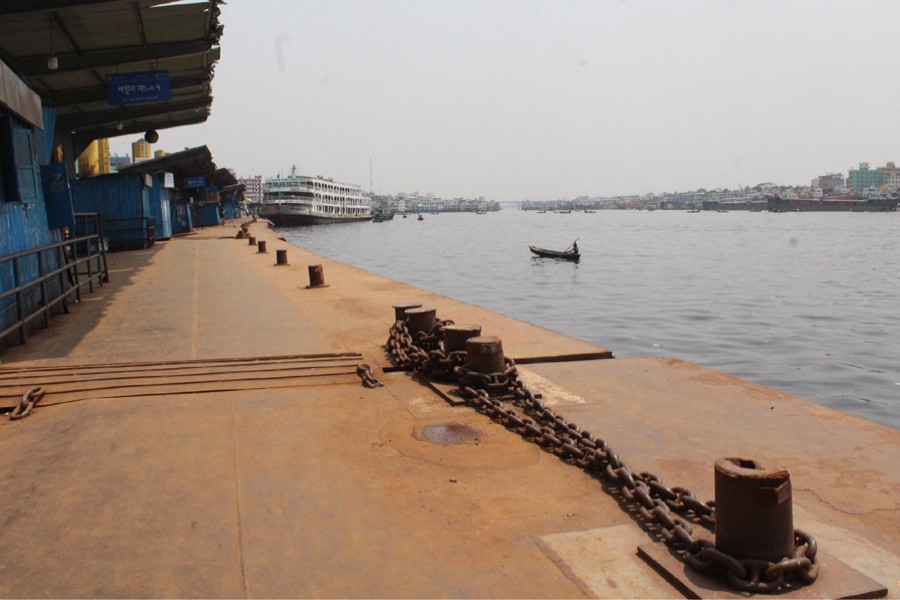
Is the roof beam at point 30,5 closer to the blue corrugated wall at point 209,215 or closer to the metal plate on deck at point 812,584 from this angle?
the metal plate on deck at point 812,584

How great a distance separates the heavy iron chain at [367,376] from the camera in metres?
6.28

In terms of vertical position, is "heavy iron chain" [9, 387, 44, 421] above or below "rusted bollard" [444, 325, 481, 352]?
below

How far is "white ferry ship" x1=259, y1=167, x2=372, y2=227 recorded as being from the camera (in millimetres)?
93062

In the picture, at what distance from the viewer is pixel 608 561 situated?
10.4 feet

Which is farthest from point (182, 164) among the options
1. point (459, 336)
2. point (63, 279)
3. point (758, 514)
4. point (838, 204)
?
point (838, 204)

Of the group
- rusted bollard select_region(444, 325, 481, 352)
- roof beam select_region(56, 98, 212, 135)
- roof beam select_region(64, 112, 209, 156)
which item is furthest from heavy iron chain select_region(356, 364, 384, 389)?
roof beam select_region(64, 112, 209, 156)

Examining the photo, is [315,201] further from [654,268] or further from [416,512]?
[416,512]

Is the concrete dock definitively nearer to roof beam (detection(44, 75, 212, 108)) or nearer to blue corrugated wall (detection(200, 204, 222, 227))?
roof beam (detection(44, 75, 212, 108))

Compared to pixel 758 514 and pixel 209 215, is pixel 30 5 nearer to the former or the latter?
pixel 758 514

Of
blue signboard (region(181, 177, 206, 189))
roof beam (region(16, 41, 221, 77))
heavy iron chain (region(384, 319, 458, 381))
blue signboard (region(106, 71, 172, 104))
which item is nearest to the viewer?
heavy iron chain (region(384, 319, 458, 381))

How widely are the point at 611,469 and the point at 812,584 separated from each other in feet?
4.11

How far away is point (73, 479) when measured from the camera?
165 inches

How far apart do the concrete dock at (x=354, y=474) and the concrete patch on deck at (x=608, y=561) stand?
12 mm

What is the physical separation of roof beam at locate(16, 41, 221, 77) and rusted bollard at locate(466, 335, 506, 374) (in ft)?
33.7
